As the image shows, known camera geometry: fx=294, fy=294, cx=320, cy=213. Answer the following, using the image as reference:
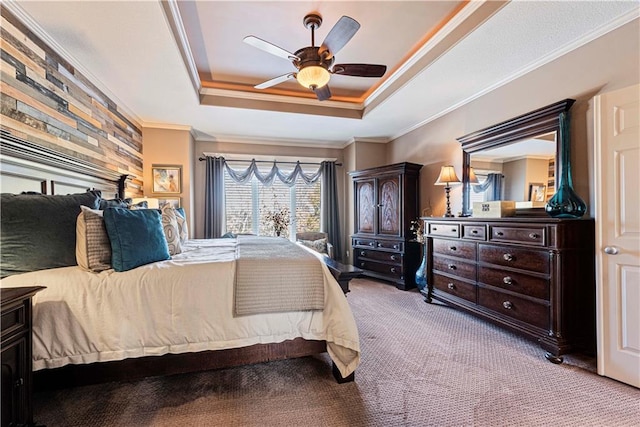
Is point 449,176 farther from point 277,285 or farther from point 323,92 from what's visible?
point 277,285

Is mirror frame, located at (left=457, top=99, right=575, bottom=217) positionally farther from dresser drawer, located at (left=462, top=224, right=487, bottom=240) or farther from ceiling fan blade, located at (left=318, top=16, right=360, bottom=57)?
ceiling fan blade, located at (left=318, top=16, right=360, bottom=57)

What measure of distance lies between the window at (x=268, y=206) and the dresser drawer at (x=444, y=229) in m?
2.68

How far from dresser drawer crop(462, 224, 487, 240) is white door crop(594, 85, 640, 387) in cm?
91

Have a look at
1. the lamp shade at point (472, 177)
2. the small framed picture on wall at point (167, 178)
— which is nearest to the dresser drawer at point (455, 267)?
the lamp shade at point (472, 177)

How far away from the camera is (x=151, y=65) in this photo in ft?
9.29

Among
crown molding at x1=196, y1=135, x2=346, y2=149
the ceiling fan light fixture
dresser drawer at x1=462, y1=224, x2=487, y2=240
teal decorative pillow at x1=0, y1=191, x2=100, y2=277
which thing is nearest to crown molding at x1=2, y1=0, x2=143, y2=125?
teal decorative pillow at x1=0, y1=191, x2=100, y2=277

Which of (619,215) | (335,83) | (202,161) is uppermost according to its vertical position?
(335,83)

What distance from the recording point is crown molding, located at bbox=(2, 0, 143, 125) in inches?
79.5

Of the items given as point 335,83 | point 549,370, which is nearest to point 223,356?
point 549,370

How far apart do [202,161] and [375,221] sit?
324 centimetres

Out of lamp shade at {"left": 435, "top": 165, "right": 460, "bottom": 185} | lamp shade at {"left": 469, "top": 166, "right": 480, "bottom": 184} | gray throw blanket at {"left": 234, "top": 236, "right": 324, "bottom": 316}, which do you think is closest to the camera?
gray throw blanket at {"left": 234, "top": 236, "right": 324, "bottom": 316}

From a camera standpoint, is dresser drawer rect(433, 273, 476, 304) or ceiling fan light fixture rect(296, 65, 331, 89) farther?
dresser drawer rect(433, 273, 476, 304)

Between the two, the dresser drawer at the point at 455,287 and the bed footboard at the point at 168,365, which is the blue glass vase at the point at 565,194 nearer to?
the dresser drawer at the point at 455,287

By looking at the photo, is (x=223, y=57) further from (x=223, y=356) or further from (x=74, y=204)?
(x=223, y=356)
